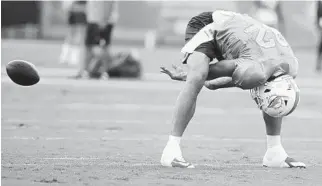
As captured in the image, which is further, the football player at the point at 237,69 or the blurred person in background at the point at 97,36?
the blurred person in background at the point at 97,36

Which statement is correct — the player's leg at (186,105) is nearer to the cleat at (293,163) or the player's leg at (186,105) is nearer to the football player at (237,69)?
the football player at (237,69)

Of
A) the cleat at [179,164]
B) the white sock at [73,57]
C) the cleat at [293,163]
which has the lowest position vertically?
the white sock at [73,57]

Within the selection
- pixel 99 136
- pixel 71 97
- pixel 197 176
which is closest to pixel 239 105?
pixel 71 97

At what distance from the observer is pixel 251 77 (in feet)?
22.7

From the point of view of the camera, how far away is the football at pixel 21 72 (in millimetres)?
7406

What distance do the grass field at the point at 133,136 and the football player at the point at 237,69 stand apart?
1.19 feet

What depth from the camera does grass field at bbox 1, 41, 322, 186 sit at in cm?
670

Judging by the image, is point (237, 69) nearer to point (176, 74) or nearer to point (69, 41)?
point (176, 74)

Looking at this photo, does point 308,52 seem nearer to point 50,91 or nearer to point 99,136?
point 50,91

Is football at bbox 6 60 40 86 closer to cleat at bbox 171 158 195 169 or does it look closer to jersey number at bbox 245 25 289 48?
cleat at bbox 171 158 195 169

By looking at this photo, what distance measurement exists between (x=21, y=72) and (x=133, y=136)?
2.32m

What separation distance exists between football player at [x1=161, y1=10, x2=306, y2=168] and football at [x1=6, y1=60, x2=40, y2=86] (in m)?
1.04

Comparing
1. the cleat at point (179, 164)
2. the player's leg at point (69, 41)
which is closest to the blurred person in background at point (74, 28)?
the player's leg at point (69, 41)

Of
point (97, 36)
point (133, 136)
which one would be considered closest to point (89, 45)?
→ point (97, 36)
